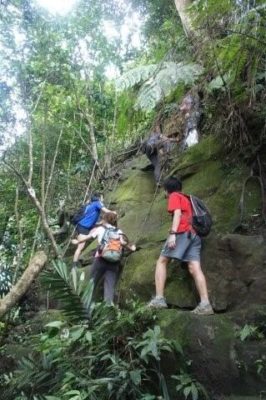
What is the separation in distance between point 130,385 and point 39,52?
891cm

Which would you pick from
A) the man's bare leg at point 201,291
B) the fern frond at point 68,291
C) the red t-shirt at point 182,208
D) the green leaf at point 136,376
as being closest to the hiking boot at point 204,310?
the man's bare leg at point 201,291

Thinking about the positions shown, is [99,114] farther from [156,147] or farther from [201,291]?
[201,291]

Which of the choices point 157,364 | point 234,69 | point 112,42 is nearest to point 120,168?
point 112,42

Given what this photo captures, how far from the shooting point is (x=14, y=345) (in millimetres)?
6441

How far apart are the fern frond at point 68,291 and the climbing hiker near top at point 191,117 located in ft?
16.2

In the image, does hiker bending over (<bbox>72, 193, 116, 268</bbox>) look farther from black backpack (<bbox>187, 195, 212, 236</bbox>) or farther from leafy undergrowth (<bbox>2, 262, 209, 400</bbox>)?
leafy undergrowth (<bbox>2, 262, 209, 400</bbox>)

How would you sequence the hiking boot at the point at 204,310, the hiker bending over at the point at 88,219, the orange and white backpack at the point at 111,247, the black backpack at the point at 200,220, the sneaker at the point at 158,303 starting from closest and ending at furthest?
the hiking boot at the point at 204,310 < the sneaker at the point at 158,303 < the black backpack at the point at 200,220 < the orange and white backpack at the point at 111,247 < the hiker bending over at the point at 88,219

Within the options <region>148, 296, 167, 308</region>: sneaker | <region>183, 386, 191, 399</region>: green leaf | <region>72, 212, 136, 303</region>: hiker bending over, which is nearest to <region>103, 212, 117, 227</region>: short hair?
<region>72, 212, 136, 303</region>: hiker bending over

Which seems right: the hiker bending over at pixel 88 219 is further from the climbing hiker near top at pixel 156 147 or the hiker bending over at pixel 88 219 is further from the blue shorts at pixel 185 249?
the blue shorts at pixel 185 249

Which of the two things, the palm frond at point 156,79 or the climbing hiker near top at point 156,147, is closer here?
the palm frond at point 156,79

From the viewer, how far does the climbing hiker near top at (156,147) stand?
9.97m

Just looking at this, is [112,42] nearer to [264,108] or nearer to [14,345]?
[264,108]

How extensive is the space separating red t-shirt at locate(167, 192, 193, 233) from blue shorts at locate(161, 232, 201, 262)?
3.4 inches

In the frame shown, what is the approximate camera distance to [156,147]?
10.2m
